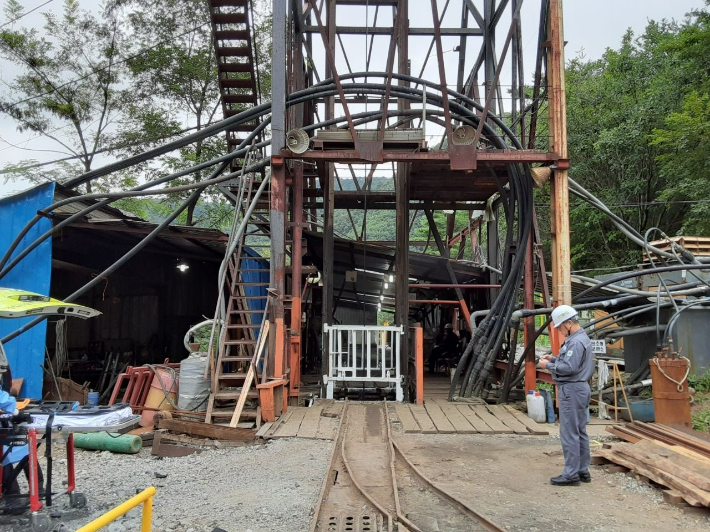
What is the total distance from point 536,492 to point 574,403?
90 centimetres

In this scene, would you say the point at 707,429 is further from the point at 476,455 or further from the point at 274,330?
the point at 274,330

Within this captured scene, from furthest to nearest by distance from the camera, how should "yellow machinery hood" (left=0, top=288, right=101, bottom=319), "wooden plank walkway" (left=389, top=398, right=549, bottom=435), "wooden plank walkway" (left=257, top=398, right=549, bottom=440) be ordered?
"wooden plank walkway" (left=389, top=398, right=549, bottom=435) < "wooden plank walkway" (left=257, top=398, right=549, bottom=440) < "yellow machinery hood" (left=0, top=288, right=101, bottom=319)

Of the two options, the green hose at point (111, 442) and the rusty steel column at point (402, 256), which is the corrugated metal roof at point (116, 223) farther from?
the green hose at point (111, 442)

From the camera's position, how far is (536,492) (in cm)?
496

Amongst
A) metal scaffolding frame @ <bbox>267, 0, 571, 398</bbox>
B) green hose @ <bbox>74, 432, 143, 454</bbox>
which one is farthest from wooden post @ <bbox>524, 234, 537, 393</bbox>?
green hose @ <bbox>74, 432, 143, 454</bbox>

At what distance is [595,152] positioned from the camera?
25.3m

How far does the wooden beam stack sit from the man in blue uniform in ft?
1.88

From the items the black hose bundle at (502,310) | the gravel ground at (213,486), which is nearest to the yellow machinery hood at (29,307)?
the gravel ground at (213,486)

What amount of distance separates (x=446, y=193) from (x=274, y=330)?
620 centimetres

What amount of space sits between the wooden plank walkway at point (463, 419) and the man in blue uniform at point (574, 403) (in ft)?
7.48

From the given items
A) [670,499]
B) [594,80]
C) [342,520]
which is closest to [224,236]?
[342,520]

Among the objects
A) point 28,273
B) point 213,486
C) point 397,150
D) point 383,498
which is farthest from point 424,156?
point 28,273

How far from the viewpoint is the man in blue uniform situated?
5.12m

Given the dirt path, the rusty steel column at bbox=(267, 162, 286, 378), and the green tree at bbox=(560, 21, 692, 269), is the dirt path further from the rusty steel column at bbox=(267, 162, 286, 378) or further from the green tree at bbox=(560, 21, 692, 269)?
the green tree at bbox=(560, 21, 692, 269)
